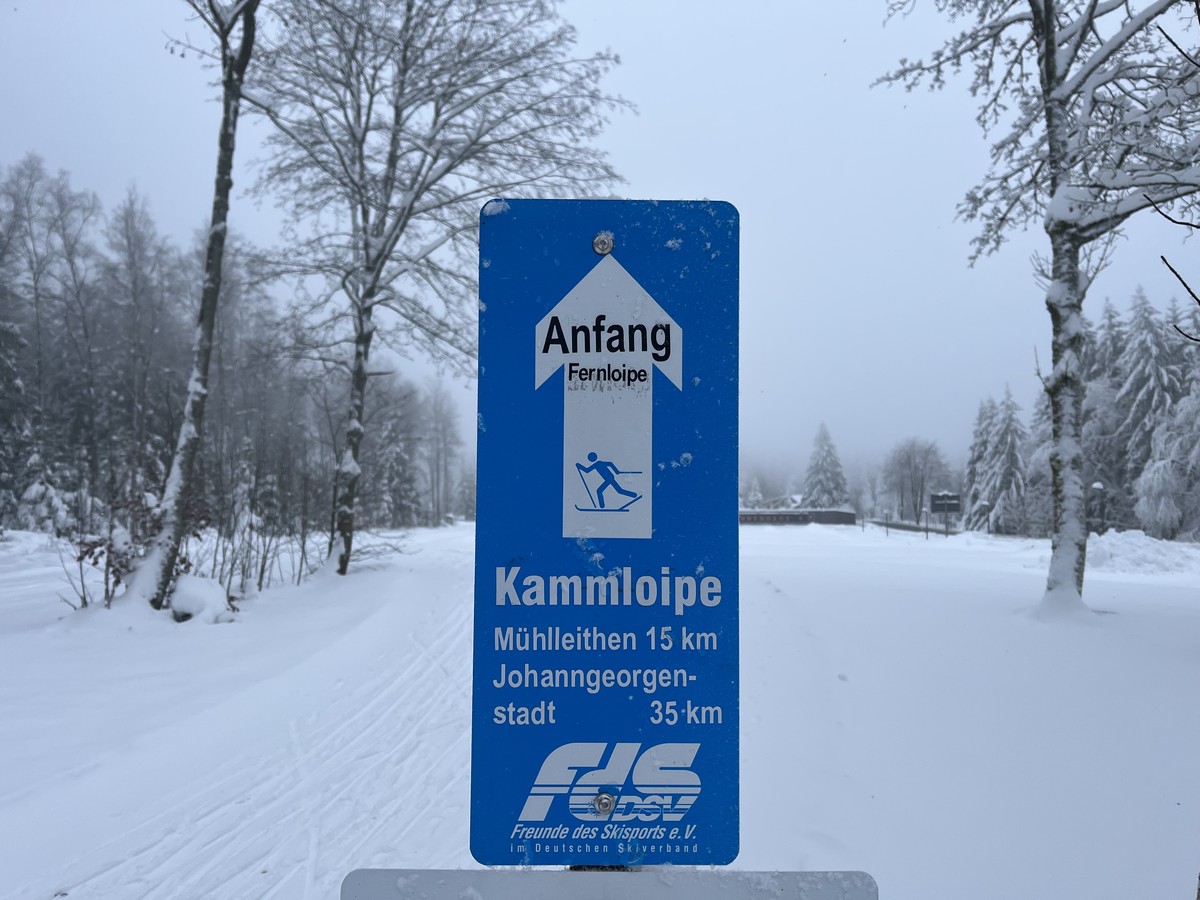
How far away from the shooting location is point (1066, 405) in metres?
9.07

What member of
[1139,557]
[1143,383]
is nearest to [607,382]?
[1139,557]

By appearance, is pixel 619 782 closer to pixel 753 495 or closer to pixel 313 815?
pixel 313 815

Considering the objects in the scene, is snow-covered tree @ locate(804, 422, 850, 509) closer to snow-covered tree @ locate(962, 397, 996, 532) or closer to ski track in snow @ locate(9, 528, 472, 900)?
snow-covered tree @ locate(962, 397, 996, 532)

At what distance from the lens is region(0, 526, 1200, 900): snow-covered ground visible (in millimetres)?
3672

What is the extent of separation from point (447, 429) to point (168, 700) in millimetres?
63570

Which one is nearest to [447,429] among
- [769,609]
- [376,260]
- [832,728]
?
[376,260]

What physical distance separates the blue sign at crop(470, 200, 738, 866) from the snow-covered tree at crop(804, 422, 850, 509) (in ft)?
172

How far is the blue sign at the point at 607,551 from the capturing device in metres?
1.31

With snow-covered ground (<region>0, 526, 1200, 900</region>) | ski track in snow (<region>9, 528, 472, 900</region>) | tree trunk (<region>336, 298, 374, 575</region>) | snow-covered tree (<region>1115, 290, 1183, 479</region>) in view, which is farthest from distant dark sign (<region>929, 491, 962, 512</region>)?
ski track in snow (<region>9, 528, 472, 900</region>)

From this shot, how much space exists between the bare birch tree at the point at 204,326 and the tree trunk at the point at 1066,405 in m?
11.2

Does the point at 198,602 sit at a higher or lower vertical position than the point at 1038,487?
lower

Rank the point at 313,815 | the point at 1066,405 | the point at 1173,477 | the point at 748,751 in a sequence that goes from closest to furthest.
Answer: the point at 313,815 < the point at 748,751 < the point at 1066,405 < the point at 1173,477

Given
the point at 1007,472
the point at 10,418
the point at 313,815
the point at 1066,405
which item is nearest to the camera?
the point at 313,815

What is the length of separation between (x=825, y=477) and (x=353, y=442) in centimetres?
4524
